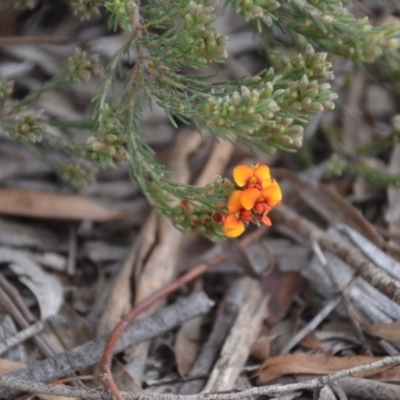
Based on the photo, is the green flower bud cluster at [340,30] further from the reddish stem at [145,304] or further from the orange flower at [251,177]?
the reddish stem at [145,304]

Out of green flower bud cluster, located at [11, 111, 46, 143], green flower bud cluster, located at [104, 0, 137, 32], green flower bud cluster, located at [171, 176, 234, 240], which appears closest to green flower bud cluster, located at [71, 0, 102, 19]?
green flower bud cluster, located at [104, 0, 137, 32]

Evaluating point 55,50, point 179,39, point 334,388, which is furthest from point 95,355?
point 55,50

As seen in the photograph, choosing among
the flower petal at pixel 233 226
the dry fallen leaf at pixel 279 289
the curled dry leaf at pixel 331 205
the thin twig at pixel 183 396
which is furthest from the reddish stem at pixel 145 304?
the flower petal at pixel 233 226

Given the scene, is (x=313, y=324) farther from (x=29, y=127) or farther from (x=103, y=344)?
(x=29, y=127)

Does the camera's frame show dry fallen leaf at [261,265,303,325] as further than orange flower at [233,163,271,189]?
Yes

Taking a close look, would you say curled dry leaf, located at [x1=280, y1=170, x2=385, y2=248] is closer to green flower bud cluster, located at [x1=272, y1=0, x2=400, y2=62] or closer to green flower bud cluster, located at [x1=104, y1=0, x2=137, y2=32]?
green flower bud cluster, located at [x1=272, y1=0, x2=400, y2=62]

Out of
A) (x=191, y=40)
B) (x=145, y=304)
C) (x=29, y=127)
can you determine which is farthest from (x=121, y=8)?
(x=145, y=304)
